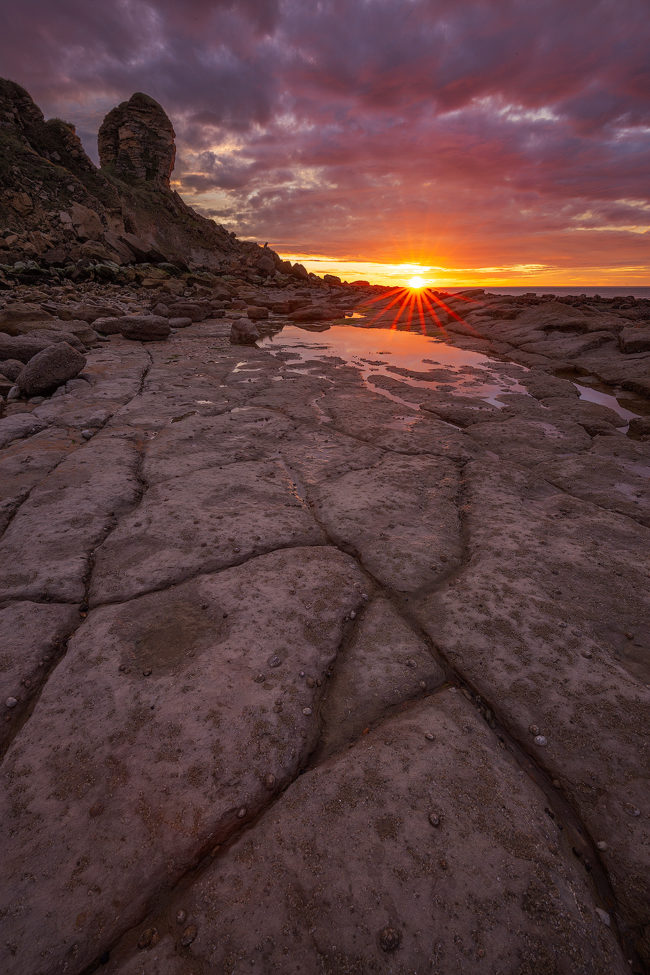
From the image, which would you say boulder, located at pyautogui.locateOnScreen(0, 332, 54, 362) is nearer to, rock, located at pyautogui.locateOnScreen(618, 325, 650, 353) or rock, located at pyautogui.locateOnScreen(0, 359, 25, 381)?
rock, located at pyautogui.locateOnScreen(0, 359, 25, 381)

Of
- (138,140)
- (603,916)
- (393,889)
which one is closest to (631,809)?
(603,916)

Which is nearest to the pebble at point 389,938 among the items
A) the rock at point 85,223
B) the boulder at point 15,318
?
the boulder at point 15,318

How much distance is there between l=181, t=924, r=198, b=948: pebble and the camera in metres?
0.83

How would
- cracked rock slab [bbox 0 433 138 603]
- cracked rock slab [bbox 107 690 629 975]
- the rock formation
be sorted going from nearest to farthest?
cracked rock slab [bbox 107 690 629 975] < cracked rock slab [bbox 0 433 138 603] < the rock formation

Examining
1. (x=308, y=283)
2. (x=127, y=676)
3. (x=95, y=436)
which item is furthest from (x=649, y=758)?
(x=308, y=283)

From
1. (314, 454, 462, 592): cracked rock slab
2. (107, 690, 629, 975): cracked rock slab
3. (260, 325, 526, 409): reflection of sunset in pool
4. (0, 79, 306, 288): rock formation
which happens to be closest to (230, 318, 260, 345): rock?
(260, 325, 526, 409): reflection of sunset in pool

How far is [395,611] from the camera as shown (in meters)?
Answer: 1.67

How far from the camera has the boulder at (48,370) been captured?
4.12 m

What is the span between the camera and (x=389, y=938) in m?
0.82

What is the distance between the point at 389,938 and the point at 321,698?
58 cm

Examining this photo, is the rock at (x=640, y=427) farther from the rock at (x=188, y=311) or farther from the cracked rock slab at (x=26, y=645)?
the rock at (x=188, y=311)

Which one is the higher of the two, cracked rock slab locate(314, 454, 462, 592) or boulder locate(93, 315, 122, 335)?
boulder locate(93, 315, 122, 335)

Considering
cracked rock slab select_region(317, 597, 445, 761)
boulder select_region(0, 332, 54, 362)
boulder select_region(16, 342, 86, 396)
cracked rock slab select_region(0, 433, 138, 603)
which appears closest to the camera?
cracked rock slab select_region(317, 597, 445, 761)

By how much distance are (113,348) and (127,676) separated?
6.75 meters
